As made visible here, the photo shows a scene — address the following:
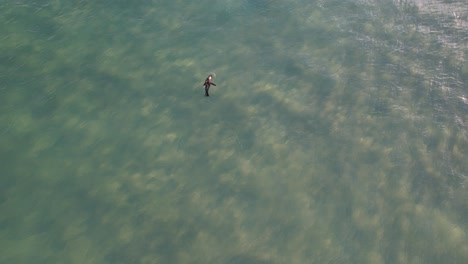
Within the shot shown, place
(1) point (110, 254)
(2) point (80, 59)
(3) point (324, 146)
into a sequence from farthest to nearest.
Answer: (2) point (80, 59), (3) point (324, 146), (1) point (110, 254)

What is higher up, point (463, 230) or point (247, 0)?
point (247, 0)

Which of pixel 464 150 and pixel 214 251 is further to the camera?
pixel 464 150

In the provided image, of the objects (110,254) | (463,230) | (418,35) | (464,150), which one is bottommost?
(110,254)

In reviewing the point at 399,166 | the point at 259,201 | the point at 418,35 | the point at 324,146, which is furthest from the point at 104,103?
the point at 418,35

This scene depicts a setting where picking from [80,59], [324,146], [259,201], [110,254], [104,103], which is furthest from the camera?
[80,59]

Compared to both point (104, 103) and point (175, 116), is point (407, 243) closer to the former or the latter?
point (175, 116)

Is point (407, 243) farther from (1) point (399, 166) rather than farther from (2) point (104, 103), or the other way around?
(2) point (104, 103)
